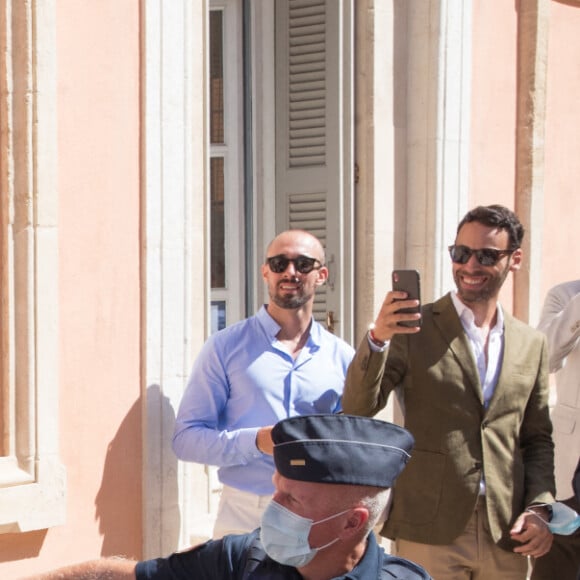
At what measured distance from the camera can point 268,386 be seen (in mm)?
4492

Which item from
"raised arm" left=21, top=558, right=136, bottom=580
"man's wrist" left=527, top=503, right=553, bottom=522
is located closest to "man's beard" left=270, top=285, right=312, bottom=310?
"man's wrist" left=527, top=503, right=553, bottom=522

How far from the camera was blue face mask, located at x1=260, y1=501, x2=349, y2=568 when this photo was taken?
2.88 metres

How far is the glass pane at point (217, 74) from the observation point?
6289 mm

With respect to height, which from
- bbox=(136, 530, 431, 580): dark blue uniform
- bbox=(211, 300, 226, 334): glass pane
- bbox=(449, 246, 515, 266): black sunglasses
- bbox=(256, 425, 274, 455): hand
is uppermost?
bbox=(449, 246, 515, 266): black sunglasses

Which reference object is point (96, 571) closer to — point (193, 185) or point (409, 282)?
point (409, 282)

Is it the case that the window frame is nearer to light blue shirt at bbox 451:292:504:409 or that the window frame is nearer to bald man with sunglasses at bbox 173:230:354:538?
bald man with sunglasses at bbox 173:230:354:538

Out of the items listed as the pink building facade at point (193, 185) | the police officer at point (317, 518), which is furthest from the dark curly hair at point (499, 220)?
the police officer at point (317, 518)

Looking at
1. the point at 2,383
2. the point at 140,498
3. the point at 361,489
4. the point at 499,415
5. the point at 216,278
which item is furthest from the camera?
the point at 216,278

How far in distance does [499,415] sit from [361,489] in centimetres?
149

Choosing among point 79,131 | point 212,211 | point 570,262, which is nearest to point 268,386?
point 79,131

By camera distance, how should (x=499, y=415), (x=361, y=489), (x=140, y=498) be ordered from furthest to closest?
(x=140, y=498) < (x=499, y=415) < (x=361, y=489)

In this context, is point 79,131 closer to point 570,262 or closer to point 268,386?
point 268,386

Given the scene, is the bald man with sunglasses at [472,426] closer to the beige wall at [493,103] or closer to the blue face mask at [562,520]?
the blue face mask at [562,520]

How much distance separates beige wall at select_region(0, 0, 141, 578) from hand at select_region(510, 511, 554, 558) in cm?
159
